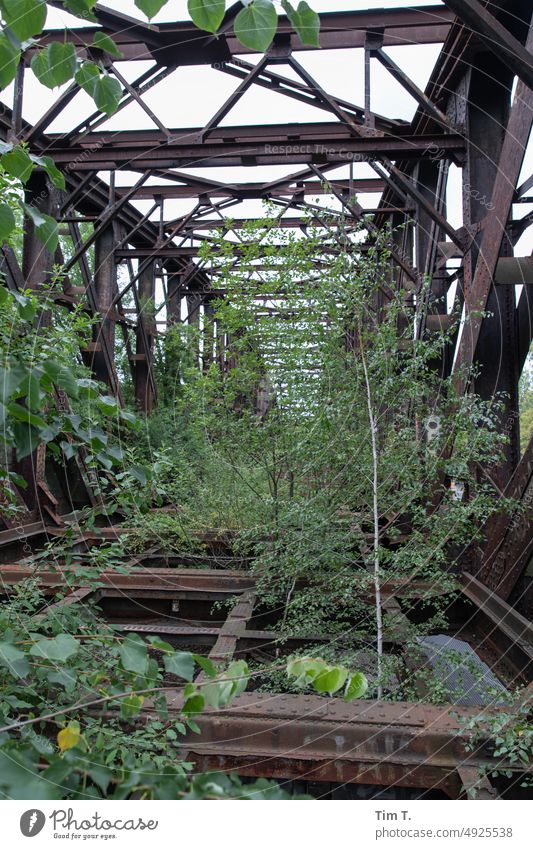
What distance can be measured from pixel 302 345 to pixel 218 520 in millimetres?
2971

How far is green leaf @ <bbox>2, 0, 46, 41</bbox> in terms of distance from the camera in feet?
4.77

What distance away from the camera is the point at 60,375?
1862 millimetres

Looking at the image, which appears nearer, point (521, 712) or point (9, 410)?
point (9, 410)

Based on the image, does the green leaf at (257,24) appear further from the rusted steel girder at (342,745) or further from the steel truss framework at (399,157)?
the rusted steel girder at (342,745)

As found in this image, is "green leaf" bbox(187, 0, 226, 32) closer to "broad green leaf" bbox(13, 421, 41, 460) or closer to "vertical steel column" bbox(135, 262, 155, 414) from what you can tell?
"broad green leaf" bbox(13, 421, 41, 460)

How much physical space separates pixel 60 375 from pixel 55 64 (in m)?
0.91

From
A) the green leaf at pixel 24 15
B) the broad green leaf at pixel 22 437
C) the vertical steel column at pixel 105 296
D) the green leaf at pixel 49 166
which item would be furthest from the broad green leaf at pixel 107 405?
the vertical steel column at pixel 105 296

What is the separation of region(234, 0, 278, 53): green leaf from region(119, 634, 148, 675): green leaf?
155 cm

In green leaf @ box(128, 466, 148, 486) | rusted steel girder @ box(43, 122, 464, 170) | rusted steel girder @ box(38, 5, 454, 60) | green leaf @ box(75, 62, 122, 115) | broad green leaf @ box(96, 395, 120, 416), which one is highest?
rusted steel girder @ box(38, 5, 454, 60)

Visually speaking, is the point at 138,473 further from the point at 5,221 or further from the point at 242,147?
the point at 242,147

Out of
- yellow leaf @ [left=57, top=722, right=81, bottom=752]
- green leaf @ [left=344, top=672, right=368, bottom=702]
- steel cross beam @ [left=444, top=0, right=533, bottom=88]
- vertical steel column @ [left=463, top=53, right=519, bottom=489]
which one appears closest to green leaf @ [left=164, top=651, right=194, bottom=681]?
yellow leaf @ [left=57, top=722, right=81, bottom=752]
